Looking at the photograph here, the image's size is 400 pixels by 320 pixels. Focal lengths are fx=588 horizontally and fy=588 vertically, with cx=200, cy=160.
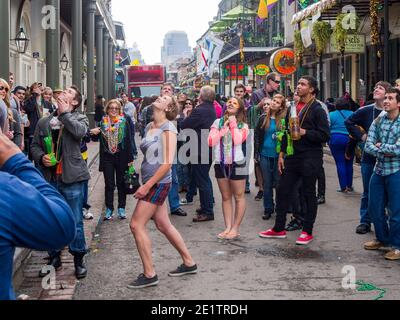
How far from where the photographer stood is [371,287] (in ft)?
16.9

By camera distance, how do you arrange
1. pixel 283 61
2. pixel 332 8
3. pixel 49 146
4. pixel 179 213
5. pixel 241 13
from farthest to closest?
pixel 241 13
pixel 283 61
pixel 332 8
pixel 179 213
pixel 49 146

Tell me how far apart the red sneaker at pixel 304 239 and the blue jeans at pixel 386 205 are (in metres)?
0.77

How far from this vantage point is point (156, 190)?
205 inches

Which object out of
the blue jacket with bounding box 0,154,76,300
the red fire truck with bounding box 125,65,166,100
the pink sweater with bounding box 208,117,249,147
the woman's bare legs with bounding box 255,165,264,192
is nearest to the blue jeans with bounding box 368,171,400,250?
the pink sweater with bounding box 208,117,249,147

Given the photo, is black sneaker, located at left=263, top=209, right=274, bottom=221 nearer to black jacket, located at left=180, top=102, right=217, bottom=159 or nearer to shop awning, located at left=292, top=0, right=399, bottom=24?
black jacket, located at left=180, top=102, right=217, bottom=159

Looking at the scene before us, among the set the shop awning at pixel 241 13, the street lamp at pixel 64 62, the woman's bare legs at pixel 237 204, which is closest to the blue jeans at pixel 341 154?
the woman's bare legs at pixel 237 204

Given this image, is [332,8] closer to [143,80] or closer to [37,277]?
[37,277]

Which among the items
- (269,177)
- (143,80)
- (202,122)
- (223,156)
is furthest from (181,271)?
(143,80)

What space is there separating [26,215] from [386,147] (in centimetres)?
497

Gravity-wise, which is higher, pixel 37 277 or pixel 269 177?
pixel 269 177

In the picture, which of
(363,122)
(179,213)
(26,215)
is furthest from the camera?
(179,213)

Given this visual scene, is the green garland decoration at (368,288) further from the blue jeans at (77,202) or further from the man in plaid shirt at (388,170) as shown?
the blue jeans at (77,202)
